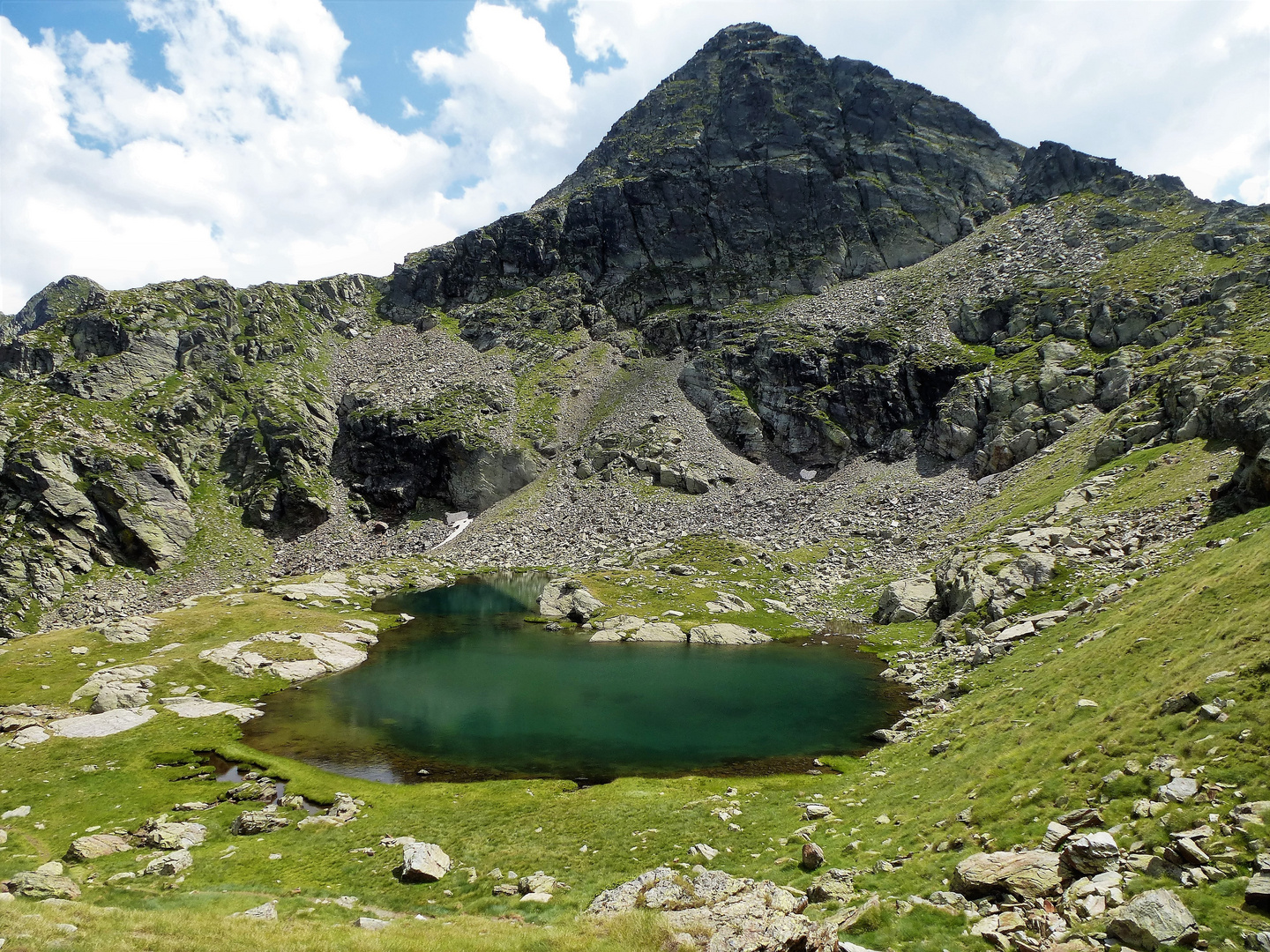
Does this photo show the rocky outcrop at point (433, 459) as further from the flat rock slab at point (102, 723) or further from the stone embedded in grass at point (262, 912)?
the stone embedded in grass at point (262, 912)

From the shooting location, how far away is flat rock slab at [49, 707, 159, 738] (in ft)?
146

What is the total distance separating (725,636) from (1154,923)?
65.0 metres

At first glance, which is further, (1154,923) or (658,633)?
(658,633)

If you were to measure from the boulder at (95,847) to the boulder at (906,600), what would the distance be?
232 ft

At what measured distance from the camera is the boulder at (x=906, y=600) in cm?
7150

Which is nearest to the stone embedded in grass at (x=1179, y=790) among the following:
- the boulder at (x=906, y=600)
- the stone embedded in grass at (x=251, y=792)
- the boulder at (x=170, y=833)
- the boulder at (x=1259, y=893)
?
the boulder at (x=1259, y=893)

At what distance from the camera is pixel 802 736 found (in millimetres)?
44281

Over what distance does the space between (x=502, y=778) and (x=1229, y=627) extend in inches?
1511

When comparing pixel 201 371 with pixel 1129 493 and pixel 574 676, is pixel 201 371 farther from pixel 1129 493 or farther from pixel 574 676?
pixel 1129 493

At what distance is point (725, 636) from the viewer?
248 ft

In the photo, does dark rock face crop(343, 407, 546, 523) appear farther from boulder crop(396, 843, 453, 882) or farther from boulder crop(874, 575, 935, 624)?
boulder crop(396, 843, 453, 882)

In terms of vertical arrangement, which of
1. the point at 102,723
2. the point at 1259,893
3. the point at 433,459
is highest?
the point at 433,459

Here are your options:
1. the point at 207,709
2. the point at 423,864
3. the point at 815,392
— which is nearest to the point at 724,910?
the point at 423,864

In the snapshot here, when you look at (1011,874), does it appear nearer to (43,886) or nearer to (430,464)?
(43,886)
